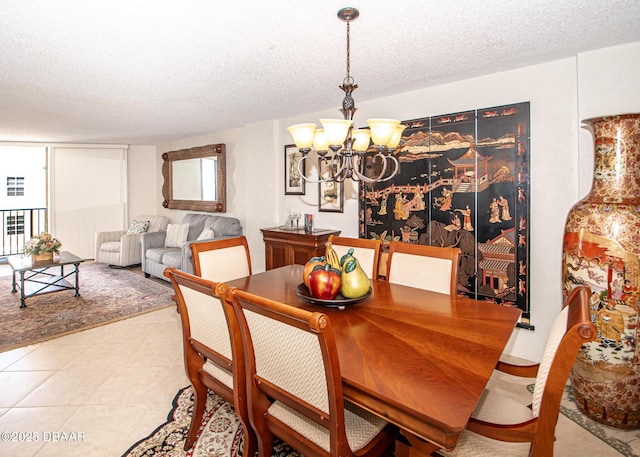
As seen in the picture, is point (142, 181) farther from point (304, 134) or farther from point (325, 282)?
point (325, 282)

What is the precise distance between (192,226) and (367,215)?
326cm

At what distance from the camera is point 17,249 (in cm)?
743

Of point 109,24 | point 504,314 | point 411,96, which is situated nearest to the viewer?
point 504,314

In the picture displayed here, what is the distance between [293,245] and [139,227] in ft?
13.0

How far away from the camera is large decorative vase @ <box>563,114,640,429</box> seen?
6.70 ft

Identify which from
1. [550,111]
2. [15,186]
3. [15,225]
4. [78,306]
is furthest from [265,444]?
[15,186]

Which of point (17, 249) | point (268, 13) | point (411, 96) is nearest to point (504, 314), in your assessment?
point (268, 13)

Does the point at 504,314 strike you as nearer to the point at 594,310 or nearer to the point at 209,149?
the point at 594,310

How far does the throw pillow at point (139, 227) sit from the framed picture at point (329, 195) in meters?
3.97

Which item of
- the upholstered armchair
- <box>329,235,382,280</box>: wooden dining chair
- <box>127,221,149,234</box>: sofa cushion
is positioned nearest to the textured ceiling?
<box>329,235,382,280</box>: wooden dining chair

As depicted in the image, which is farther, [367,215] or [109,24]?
[367,215]

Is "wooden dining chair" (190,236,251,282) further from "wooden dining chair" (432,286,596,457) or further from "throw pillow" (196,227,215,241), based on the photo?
"throw pillow" (196,227,215,241)

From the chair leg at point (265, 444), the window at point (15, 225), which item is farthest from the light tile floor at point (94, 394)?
the window at point (15, 225)

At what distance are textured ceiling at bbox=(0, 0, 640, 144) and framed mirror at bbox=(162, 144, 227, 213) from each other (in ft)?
6.89
